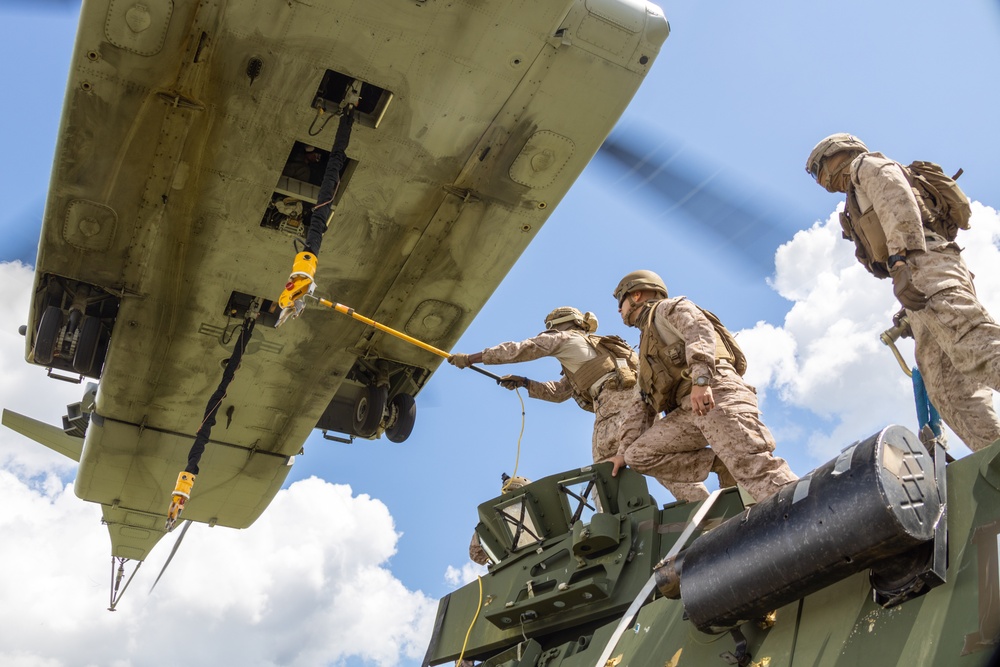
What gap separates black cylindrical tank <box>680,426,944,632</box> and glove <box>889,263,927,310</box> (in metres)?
1.87

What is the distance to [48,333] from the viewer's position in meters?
8.29

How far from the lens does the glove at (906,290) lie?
436 cm

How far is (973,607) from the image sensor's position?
2.32m

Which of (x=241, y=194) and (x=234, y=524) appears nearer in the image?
(x=241, y=194)

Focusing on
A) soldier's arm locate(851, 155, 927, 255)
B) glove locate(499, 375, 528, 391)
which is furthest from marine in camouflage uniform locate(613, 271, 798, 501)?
glove locate(499, 375, 528, 391)

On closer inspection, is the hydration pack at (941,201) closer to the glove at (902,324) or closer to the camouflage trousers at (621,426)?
the glove at (902,324)

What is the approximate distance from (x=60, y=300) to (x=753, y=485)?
6410mm

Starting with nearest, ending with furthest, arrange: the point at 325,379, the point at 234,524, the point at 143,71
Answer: the point at 143,71
the point at 325,379
the point at 234,524

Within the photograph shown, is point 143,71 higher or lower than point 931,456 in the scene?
higher

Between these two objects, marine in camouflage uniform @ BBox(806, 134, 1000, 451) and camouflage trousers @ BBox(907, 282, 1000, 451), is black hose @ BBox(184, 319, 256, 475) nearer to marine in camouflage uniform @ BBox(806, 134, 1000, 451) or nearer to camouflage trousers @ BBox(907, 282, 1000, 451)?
marine in camouflage uniform @ BBox(806, 134, 1000, 451)

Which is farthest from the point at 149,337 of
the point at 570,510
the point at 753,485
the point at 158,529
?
the point at 753,485

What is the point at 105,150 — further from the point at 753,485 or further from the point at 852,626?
the point at 852,626

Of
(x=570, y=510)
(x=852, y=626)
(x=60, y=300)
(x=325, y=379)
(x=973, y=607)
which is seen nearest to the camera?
(x=973, y=607)

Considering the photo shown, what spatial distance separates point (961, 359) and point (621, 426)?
206 cm
